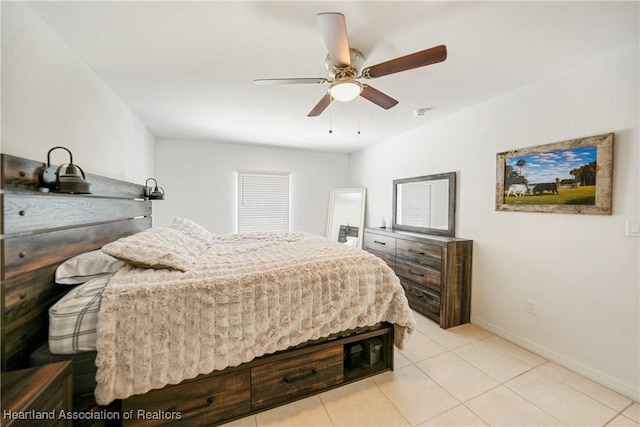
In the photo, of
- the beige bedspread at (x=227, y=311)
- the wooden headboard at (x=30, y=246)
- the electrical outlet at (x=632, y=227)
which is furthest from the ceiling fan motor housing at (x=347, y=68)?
the electrical outlet at (x=632, y=227)

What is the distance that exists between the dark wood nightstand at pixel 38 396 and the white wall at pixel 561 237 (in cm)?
328

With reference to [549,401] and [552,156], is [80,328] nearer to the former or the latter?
[549,401]

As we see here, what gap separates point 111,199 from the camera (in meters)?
2.07

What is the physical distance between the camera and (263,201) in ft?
14.7

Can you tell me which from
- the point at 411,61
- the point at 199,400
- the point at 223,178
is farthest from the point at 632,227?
the point at 223,178

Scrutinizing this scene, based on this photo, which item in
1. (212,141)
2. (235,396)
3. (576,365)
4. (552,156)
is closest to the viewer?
(235,396)

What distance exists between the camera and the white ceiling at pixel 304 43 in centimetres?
134

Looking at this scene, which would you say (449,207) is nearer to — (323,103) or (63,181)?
(323,103)

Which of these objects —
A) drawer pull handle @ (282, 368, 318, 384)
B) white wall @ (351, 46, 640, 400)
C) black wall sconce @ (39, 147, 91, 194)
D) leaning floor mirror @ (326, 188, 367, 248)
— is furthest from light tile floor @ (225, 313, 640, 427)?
leaning floor mirror @ (326, 188, 367, 248)

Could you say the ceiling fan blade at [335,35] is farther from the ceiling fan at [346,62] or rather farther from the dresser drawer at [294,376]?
the dresser drawer at [294,376]

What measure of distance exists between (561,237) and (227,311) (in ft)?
8.82

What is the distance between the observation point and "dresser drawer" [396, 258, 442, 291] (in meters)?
2.68

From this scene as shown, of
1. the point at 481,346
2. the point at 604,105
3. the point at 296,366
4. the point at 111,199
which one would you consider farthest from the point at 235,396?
the point at 604,105

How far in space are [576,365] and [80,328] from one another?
11.2 ft
